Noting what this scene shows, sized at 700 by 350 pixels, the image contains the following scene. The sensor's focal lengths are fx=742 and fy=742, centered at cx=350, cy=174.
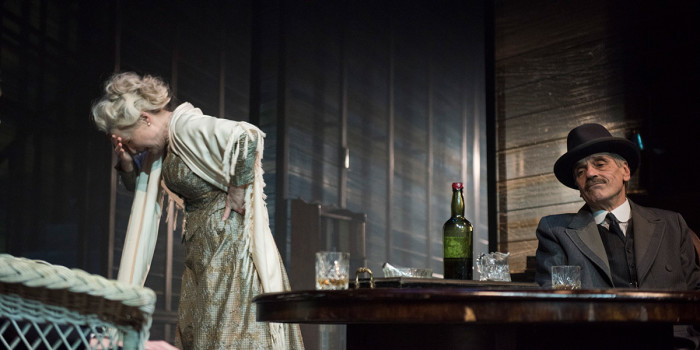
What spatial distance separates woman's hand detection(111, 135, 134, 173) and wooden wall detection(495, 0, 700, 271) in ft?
6.42

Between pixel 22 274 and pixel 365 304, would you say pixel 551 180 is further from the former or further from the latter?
pixel 22 274

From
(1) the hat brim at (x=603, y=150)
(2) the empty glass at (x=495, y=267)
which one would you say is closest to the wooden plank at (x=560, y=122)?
(1) the hat brim at (x=603, y=150)

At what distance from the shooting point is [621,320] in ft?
4.82

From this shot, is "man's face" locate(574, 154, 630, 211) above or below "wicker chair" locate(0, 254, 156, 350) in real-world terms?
above

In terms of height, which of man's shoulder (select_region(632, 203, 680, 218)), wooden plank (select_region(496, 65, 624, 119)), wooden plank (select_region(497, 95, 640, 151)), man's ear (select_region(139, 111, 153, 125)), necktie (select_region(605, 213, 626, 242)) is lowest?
necktie (select_region(605, 213, 626, 242))

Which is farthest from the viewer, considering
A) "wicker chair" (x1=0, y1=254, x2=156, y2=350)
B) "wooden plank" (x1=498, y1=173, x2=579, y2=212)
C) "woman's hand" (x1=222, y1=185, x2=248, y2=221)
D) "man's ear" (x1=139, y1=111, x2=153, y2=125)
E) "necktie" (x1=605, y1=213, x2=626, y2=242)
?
"wooden plank" (x1=498, y1=173, x2=579, y2=212)

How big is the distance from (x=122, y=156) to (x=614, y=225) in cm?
189

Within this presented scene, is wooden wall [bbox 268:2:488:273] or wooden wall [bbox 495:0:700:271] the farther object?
wooden wall [bbox 268:2:488:273]

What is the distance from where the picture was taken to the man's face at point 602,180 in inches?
103

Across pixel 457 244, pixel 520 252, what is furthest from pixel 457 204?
pixel 520 252

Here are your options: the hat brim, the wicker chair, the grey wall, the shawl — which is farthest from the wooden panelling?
the wicker chair

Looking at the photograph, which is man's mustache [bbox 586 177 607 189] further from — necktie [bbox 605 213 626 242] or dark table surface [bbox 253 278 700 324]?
dark table surface [bbox 253 278 700 324]

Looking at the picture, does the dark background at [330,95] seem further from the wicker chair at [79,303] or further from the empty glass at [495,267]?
the wicker chair at [79,303]

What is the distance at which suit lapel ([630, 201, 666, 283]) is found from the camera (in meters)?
2.43
